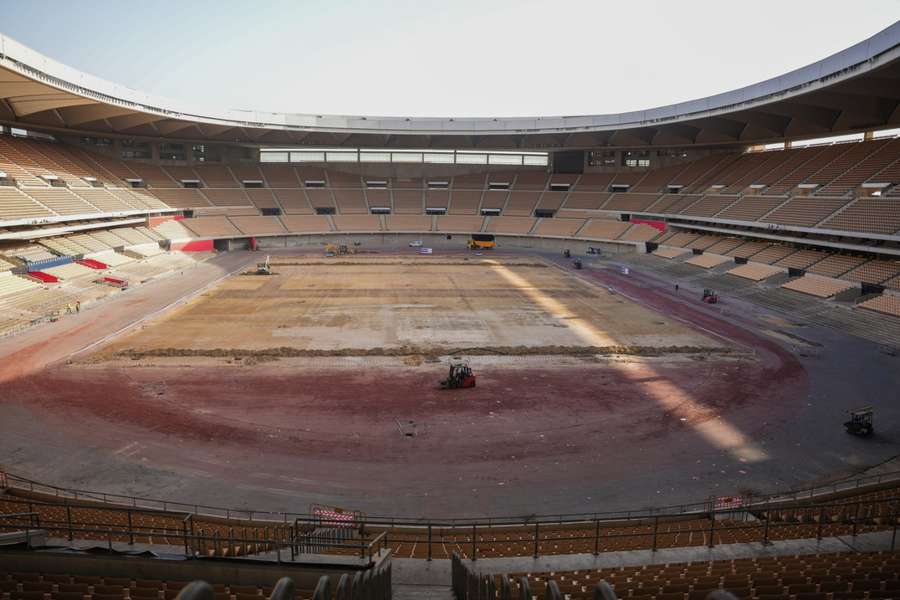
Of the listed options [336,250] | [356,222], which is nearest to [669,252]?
[336,250]

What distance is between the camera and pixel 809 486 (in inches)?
569

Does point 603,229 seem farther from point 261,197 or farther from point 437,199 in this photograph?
point 261,197

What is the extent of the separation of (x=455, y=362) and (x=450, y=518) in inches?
454

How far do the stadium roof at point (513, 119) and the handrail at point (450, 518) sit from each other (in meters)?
27.2

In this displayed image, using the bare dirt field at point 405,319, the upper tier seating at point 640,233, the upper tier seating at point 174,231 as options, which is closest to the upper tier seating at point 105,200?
the upper tier seating at point 174,231

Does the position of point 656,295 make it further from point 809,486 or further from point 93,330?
point 93,330

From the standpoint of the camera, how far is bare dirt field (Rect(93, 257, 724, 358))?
86.6 feet

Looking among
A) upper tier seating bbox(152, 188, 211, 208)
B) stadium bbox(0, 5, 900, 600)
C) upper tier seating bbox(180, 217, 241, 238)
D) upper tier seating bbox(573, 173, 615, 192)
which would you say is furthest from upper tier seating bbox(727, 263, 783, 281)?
upper tier seating bbox(152, 188, 211, 208)

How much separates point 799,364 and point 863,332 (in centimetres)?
779

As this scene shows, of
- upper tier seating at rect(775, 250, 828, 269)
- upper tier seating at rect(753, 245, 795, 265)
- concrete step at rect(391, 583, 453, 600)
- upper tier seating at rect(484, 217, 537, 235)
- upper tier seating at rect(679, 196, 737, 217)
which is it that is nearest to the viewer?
concrete step at rect(391, 583, 453, 600)

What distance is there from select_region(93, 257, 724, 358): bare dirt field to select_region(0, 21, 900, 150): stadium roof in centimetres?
1775

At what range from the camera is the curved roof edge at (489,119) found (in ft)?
107

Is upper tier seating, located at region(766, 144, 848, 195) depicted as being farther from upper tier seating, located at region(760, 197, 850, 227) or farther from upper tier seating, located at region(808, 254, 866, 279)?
upper tier seating, located at region(808, 254, 866, 279)

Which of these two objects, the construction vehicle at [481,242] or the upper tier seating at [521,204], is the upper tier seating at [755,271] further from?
the upper tier seating at [521,204]
